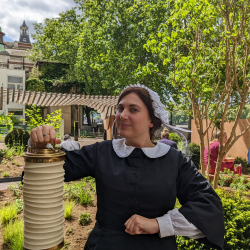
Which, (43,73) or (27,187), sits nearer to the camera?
(27,187)

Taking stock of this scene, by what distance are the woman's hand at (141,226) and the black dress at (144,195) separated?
10 centimetres

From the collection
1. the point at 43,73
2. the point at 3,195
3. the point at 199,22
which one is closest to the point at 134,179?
the point at 199,22

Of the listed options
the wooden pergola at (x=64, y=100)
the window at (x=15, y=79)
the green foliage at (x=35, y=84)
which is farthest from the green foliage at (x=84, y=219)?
the window at (x=15, y=79)

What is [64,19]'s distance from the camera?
19.7m

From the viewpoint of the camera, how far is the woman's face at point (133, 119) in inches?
50.6

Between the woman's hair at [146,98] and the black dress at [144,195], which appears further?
the woman's hair at [146,98]

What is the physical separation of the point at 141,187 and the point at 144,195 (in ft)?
0.14

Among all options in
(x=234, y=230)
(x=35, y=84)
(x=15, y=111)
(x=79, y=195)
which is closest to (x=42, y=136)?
(x=234, y=230)

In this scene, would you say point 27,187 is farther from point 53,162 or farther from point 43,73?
point 43,73

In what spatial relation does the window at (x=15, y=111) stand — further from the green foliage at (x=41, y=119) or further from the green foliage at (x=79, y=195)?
the green foliage at (x=79, y=195)

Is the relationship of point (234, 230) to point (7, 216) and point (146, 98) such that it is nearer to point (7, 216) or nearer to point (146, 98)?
point (146, 98)

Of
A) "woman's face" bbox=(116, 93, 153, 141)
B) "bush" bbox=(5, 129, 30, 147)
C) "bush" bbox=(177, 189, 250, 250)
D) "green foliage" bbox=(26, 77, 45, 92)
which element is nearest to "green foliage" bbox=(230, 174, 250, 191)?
"bush" bbox=(177, 189, 250, 250)

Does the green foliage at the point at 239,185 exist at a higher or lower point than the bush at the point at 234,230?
lower

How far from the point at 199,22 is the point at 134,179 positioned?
344 centimetres
